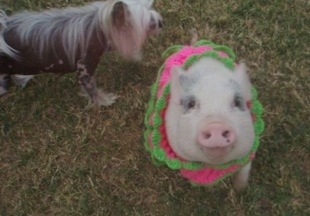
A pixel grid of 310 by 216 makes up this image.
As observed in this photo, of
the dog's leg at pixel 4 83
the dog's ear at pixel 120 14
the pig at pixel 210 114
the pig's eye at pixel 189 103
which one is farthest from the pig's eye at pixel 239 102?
the dog's leg at pixel 4 83

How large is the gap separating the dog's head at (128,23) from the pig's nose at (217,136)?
2.43 ft

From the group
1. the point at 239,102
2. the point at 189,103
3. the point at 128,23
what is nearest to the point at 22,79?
Answer: the point at 128,23

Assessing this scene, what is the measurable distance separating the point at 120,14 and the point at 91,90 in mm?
528

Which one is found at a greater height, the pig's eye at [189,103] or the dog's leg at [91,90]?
the pig's eye at [189,103]

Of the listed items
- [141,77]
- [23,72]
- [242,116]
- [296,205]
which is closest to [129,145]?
[141,77]

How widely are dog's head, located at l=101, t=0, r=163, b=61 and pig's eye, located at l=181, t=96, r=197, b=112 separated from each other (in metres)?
0.55

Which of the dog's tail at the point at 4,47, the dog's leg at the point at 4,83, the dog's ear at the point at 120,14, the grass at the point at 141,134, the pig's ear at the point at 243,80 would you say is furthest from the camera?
the dog's leg at the point at 4,83

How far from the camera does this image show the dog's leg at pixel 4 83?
95.9 inches

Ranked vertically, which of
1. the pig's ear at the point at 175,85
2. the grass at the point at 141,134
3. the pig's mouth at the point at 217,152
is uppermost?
the pig's ear at the point at 175,85

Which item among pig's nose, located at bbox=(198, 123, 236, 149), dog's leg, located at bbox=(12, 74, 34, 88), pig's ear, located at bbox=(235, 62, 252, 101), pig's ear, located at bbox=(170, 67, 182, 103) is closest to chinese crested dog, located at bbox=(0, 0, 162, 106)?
dog's leg, located at bbox=(12, 74, 34, 88)

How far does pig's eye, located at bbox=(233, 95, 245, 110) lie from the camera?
157 centimetres

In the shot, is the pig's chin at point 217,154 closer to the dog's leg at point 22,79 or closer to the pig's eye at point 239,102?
the pig's eye at point 239,102

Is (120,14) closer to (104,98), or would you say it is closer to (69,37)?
(69,37)

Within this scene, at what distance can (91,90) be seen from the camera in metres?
2.44
